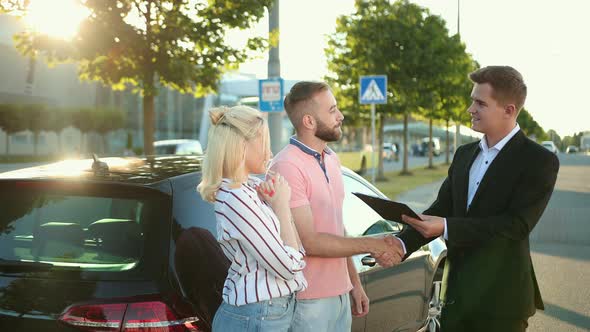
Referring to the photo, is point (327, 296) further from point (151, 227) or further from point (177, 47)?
point (177, 47)

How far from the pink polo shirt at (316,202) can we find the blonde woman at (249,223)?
0.27 metres

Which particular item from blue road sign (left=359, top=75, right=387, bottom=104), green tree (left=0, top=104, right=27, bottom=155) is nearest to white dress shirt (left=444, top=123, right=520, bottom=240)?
blue road sign (left=359, top=75, right=387, bottom=104)

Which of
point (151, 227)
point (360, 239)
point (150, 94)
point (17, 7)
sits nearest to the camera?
point (151, 227)

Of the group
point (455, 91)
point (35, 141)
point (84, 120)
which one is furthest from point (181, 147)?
point (35, 141)

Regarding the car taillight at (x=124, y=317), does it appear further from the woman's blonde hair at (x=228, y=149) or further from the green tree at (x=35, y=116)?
the green tree at (x=35, y=116)

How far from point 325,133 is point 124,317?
1.10 m

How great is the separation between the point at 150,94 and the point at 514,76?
11905 millimetres

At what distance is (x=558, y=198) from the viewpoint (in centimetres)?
2142

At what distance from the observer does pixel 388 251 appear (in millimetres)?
3688

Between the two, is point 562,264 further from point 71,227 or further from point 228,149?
point 228,149

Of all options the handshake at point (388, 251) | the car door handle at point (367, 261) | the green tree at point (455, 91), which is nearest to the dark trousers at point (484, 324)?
the handshake at point (388, 251)

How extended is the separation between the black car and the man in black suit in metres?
1.00

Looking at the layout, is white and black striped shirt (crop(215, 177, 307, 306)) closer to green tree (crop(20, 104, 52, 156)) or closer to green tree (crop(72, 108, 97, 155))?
green tree (crop(20, 104, 52, 156))

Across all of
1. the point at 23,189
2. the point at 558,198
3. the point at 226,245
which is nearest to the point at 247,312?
the point at 226,245
